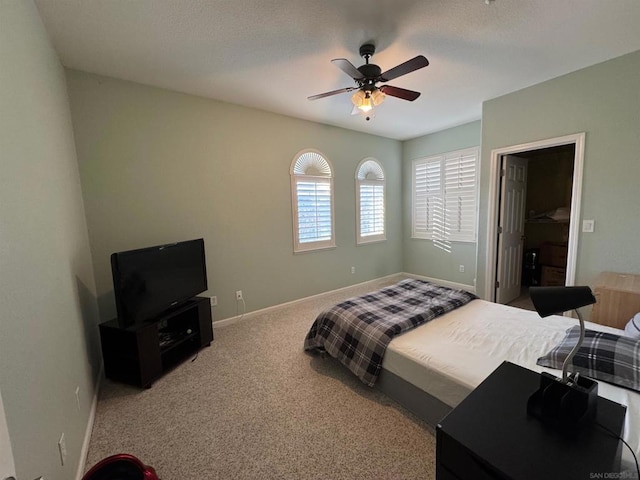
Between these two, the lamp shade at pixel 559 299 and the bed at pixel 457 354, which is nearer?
the lamp shade at pixel 559 299

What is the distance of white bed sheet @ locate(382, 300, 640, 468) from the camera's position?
4.90ft

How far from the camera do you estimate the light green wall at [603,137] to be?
2.42 metres

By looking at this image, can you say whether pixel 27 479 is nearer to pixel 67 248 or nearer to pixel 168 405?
pixel 168 405

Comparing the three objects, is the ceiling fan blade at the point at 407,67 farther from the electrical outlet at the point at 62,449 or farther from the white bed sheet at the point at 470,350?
the electrical outlet at the point at 62,449

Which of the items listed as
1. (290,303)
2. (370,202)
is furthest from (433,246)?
(290,303)

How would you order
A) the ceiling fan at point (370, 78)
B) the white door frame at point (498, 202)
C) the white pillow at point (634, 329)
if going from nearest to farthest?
1. the white pillow at point (634, 329)
2. the ceiling fan at point (370, 78)
3. the white door frame at point (498, 202)

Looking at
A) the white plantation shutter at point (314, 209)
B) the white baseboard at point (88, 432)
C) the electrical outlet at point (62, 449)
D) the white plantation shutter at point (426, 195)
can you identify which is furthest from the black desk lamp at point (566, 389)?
the white plantation shutter at point (426, 195)

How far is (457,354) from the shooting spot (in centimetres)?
170

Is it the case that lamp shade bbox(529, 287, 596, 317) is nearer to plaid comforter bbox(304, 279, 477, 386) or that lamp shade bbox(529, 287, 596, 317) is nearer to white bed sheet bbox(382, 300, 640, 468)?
white bed sheet bbox(382, 300, 640, 468)

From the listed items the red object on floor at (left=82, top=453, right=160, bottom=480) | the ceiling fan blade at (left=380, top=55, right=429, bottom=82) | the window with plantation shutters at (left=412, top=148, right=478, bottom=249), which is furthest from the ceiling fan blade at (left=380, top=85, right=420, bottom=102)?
the red object on floor at (left=82, top=453, right=160, bottom=480)

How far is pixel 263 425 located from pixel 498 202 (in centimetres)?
367

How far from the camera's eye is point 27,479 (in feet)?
3.04

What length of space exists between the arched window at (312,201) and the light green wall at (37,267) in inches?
95.1

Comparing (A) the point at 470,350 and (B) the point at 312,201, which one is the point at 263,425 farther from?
(B) the point at 312,201
